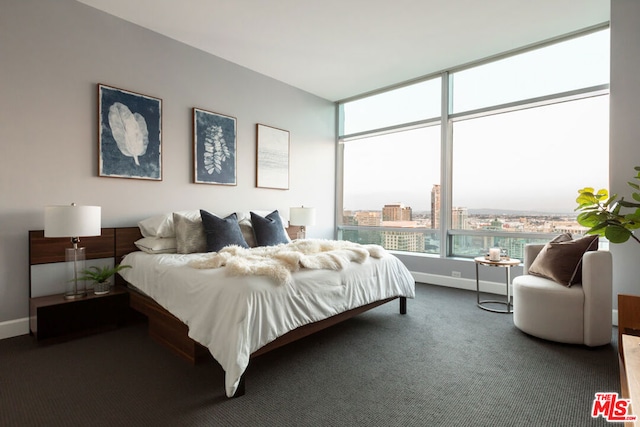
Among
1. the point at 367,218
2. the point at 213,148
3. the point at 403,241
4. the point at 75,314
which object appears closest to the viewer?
the point at 75,314

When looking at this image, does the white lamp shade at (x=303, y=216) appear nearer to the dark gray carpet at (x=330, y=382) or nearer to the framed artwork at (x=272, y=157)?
the framed artwork at (x=272, y=157)

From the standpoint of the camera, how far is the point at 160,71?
11.9ft

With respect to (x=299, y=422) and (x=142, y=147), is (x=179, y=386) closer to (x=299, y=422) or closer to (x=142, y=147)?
(x=299, y=422)

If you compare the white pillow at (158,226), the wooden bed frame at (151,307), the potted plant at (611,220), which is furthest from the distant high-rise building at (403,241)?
the white pillow at (158,226)

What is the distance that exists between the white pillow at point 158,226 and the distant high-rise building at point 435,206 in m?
3.31

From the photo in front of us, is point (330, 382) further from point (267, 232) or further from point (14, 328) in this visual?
point (14, 328)

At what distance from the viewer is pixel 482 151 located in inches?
172

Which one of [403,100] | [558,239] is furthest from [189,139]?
[558,239]

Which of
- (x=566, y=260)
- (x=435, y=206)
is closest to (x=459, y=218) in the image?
(x=435, y=206)

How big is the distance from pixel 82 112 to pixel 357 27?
2.92 metres

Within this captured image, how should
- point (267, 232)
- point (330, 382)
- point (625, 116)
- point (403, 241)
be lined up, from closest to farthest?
point (330, 382) → point (625, 116) → point (267, 232) → point (403, 241)

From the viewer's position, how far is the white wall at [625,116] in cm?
298

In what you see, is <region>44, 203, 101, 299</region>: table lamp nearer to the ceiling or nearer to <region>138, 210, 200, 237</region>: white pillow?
<region>138, 210, 200, 237</region>: white pillow

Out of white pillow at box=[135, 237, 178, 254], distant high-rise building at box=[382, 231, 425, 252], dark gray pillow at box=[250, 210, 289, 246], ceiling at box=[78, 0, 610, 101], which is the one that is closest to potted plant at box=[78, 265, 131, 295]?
white pillow at box=[135, 237, 178, 254]
